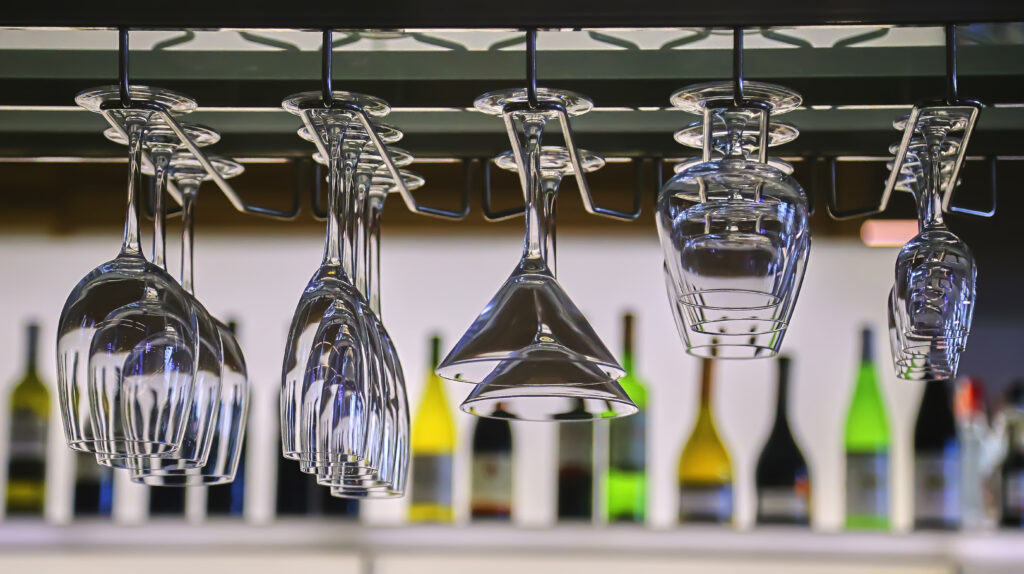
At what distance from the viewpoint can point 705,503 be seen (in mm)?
1837

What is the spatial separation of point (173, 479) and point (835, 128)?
39 cm

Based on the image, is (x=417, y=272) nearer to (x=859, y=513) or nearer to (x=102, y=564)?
(x=102, y=564)

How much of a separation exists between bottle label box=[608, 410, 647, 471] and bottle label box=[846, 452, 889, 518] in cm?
30

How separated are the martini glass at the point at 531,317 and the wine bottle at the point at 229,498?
4.47 ft

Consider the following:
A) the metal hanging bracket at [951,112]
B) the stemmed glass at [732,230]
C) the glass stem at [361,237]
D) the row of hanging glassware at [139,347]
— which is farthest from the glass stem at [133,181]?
the metal hanging bracket at [951,112]

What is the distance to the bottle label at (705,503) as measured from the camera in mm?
1787

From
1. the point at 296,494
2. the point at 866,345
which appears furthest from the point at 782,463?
the point at 296,494

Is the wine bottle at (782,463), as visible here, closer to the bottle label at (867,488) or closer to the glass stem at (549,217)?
the bottle label at (867,488)

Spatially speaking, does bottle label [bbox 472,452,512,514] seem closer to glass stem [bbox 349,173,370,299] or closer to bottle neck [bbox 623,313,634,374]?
bottle neck [bbox 623,313,634,374]

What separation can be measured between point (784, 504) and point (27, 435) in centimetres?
114

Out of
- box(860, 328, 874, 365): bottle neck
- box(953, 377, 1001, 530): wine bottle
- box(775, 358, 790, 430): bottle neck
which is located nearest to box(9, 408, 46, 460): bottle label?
box(775, 358, 790, 430): bottle neck

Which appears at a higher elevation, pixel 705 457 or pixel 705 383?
pixel 705 383

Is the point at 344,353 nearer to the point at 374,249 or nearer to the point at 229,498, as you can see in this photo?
the point at 374,249

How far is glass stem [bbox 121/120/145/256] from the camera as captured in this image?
56cm
